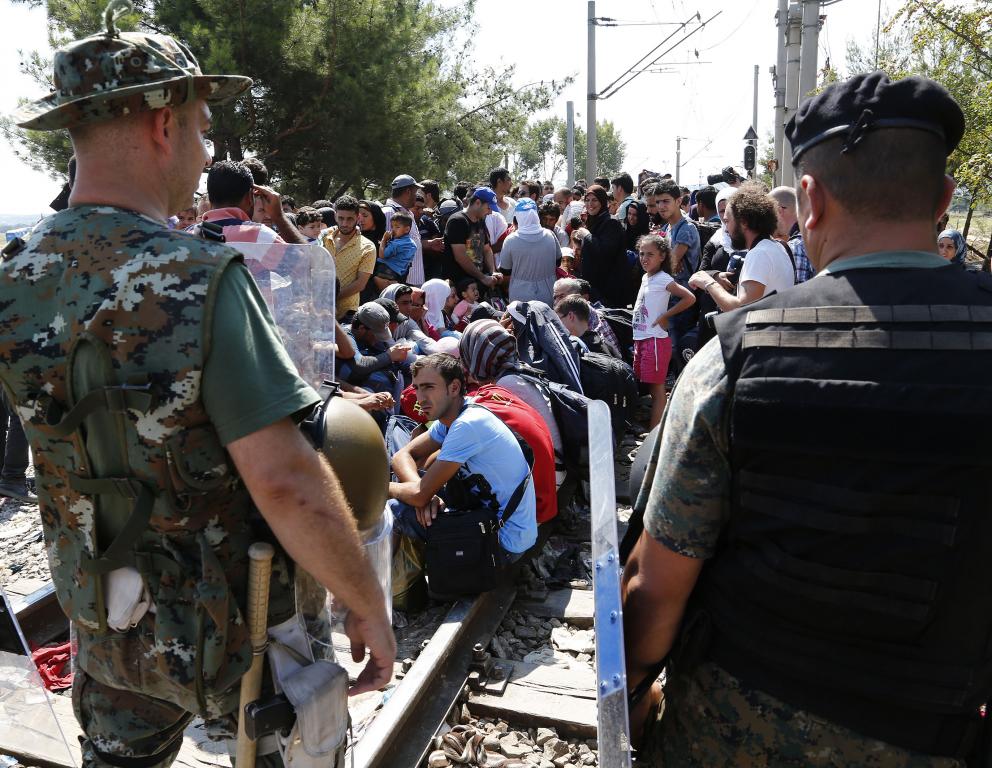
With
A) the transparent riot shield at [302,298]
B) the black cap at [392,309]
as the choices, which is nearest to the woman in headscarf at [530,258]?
the black cap at [392,309]

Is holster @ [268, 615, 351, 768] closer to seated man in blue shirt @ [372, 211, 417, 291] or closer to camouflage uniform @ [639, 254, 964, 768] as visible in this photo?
camouflage uniform @ [639, 254, 964, 768]

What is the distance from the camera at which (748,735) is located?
1.63 meters

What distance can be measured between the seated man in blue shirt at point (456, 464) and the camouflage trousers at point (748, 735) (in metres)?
2.66

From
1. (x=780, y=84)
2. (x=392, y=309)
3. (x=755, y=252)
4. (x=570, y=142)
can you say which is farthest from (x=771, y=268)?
(x=570, y=142)

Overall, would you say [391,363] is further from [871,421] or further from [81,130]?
[871,421]

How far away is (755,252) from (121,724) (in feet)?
14.7

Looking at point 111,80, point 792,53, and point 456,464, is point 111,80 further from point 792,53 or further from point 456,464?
point 792,53

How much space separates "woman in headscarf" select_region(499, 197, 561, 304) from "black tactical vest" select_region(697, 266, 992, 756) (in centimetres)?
675

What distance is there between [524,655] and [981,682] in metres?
2.95

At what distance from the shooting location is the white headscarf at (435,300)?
7661 millimetres

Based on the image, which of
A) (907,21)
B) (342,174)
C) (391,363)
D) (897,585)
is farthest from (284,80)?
(897,585)

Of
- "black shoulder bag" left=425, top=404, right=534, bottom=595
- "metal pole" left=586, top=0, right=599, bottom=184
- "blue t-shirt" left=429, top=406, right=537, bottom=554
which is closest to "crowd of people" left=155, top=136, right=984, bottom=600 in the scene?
"blue t-shirt" left=429, top=406, right=537, bottom=554

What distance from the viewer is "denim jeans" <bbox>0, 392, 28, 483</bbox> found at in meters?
5.95

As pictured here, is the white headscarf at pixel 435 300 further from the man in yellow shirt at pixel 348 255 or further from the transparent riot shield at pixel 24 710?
the transparent riot shield at pixel 24 710
